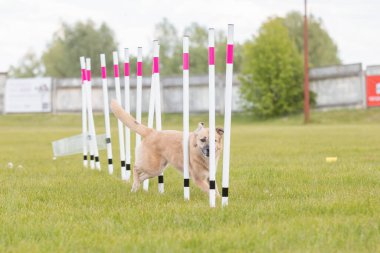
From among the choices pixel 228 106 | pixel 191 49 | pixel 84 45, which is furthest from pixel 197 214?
pixel 191 49

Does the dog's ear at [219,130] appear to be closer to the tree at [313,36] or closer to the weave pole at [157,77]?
the weave pole at [157,77]

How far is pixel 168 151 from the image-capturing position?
25.0 ft

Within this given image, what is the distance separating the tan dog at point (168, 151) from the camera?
7.24m

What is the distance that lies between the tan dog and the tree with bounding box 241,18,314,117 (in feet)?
125

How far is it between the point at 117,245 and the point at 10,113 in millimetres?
47662

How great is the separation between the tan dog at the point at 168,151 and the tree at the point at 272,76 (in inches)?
1498

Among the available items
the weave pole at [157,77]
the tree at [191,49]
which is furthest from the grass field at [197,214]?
the tree at [191,49]

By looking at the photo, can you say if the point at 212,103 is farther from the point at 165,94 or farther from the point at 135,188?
the point at 165,94

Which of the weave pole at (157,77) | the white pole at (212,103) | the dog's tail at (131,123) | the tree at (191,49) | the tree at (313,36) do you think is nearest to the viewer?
the white pole at (212,103)

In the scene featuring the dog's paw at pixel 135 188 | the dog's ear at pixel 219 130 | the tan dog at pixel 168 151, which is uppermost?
the dog's ear at pixel 219 130

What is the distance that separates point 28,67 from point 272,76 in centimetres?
5443

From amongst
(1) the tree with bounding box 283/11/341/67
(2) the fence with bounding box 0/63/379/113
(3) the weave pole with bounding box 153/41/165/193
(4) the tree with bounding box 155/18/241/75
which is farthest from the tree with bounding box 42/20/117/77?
(3) the weave pole with bounding box 153/41/165/193

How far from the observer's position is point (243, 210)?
602 centimetres

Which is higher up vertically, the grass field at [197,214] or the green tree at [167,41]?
the green tree at [167,41]
